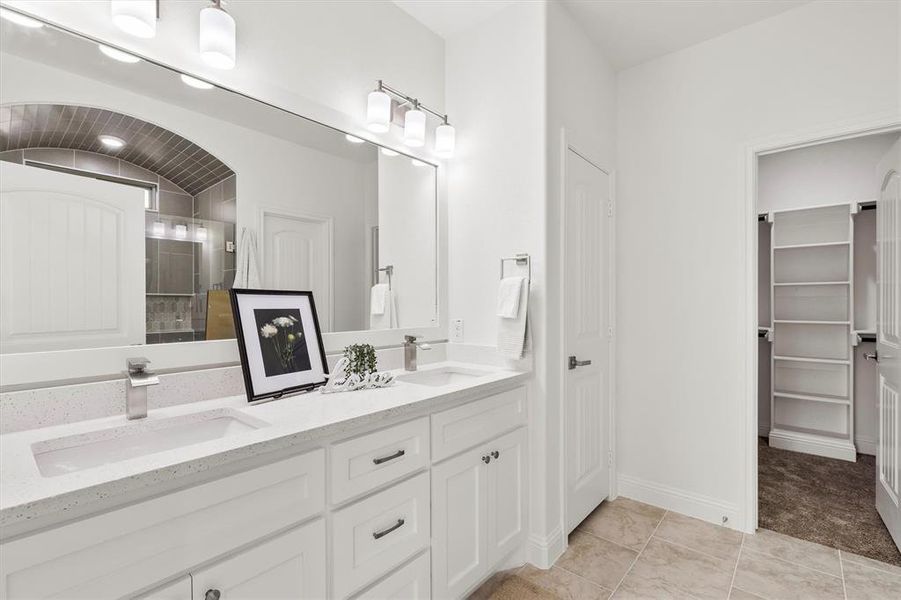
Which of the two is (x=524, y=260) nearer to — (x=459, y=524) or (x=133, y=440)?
(x=459, y=524)

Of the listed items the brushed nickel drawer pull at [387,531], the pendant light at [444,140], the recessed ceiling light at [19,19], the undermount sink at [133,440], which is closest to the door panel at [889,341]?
the pendant light at [444,140]

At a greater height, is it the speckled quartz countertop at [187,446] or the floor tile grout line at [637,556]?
the speckled quartz countertop at [187,446]

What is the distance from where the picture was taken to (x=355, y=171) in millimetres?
2092

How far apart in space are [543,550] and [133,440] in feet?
5.82

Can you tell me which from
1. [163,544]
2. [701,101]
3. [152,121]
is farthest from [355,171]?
[701,101]

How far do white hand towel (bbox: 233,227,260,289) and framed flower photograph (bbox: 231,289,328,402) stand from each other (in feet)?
0.14

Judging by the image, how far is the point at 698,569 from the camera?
2.11 m

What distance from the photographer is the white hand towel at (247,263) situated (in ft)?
5.41

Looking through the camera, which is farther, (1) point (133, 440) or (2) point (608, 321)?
(2) point (608, 321)

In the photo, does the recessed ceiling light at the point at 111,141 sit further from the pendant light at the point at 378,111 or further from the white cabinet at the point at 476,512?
the white cabinet at the point at 476,512

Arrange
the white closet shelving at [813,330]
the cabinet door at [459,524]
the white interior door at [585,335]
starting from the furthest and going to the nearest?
the white closet shelving at [813,330]
the white interior door at [585,335]
the cabinet door at [459,524]

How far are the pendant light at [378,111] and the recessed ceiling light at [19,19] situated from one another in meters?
1.13

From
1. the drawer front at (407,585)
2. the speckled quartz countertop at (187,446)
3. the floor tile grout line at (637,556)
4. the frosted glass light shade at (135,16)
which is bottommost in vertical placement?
the floor tile grout line at (637,556)

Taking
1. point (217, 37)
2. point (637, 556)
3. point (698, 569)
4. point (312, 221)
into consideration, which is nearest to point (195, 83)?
point (217, 37)
